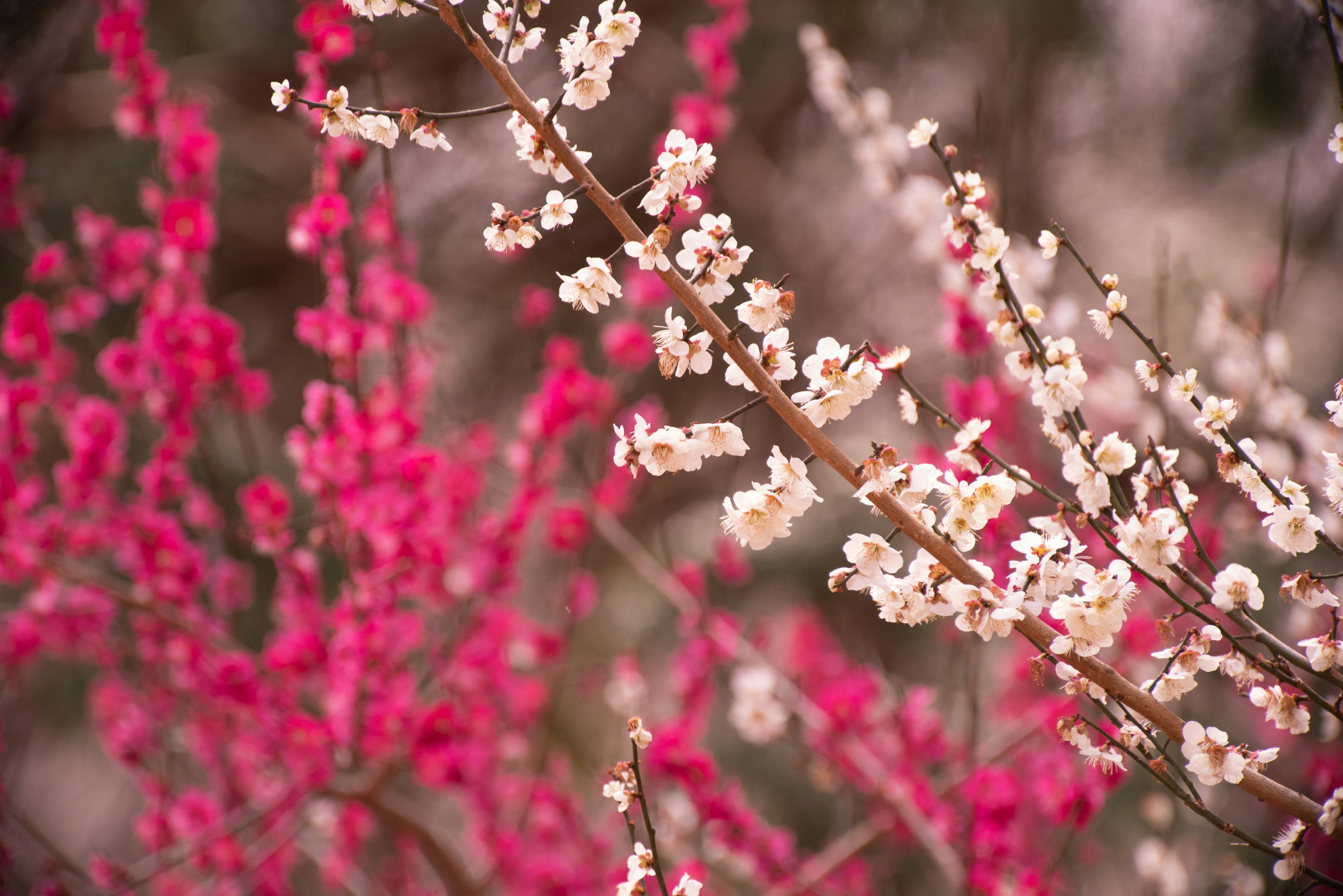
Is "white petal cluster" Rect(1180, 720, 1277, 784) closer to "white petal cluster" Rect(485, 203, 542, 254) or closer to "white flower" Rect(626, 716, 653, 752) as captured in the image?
"white flower" Rect(626, 716, 653, 752)

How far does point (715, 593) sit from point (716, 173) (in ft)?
8.72

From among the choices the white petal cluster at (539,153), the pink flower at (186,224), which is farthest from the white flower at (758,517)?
the pink flower at (186,224)

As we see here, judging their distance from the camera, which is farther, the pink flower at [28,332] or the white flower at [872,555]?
the pink flower at [28,332]

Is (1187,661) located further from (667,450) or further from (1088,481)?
(667,450)

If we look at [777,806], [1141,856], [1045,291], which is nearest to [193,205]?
[1045,291]

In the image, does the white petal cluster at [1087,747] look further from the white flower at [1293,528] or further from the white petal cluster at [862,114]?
the white petal cluster at [862,114]

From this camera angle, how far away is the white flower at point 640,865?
1.22m

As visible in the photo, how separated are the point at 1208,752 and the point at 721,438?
2.70ft

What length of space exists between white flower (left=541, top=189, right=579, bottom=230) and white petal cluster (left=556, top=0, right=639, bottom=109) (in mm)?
136

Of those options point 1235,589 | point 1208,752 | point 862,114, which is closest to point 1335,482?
point 1235,589

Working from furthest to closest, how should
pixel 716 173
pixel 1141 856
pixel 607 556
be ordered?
pixel 607 556 → pixel 716 173 → pixel 1141 856

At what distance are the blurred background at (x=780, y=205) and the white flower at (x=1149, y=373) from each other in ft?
7.42

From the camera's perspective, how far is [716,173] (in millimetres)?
5105

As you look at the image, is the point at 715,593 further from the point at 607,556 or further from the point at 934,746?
the point at 934,746
